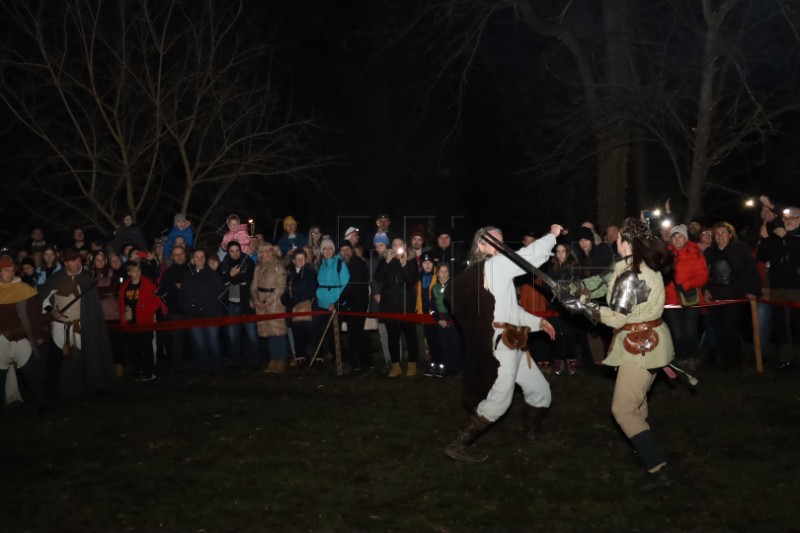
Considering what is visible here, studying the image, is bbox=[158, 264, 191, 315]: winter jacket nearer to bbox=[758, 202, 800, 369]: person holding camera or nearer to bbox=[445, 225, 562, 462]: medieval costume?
bbox=[445, 225, 562, 462]: medieval costume

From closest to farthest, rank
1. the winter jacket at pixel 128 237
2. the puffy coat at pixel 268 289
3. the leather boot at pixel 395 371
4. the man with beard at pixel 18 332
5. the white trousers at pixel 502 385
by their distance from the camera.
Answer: the white trousers at pixel 502 385 < the man with beard at pixel 18 332 < the leather boot at pixel 395 371 < the puffy coat at pixel 268 289 < the winter jacket at pixel 128 237

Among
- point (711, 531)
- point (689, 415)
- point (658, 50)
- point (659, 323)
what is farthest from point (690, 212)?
point (711, 531)

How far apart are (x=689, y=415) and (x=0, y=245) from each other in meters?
17.4

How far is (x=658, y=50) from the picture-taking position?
52.0 feet

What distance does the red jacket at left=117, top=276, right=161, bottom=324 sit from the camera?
12352mm

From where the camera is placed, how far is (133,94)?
63.0ft

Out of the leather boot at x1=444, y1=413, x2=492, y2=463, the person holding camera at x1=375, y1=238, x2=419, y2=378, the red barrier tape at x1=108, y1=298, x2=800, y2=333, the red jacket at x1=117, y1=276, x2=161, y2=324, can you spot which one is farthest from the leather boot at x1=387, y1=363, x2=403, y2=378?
the leather boot at x1=444, y1=413, x2=492, y2=463

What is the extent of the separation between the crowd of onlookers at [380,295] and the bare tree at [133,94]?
5644 millimetres

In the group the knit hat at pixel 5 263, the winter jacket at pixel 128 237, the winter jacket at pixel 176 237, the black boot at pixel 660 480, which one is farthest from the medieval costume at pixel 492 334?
the winter jacket at pixel 128 237

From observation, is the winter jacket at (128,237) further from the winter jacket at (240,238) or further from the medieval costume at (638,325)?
the medieval costume at (638,325)

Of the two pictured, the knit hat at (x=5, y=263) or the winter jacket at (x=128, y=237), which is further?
the winter jacket at (x=128, y=237)

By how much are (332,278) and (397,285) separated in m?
0.95

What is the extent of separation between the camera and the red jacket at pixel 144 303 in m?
12.4

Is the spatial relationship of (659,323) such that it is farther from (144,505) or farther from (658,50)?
(658,50)
